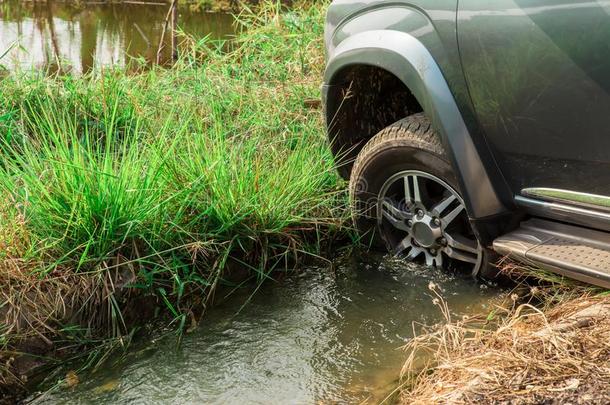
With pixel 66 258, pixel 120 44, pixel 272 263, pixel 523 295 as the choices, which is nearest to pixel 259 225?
pixel 272 263

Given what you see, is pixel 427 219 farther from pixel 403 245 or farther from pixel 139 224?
pixel 139 224

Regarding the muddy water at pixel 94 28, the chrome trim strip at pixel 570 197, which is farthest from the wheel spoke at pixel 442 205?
the muddy water at pixel 94 28

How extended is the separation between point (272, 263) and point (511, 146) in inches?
52.5

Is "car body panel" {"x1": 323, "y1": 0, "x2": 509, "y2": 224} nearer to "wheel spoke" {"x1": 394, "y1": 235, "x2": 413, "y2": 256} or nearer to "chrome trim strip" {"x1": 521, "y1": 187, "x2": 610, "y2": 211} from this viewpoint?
"chrome trim strip" {"x1": 521, "y1": 187, "x2": 610, "y2": 211}

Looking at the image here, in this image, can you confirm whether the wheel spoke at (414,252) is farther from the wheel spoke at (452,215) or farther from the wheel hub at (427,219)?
the wheel spoke at (452,215)

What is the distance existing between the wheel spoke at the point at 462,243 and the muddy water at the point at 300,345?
0.64 feet

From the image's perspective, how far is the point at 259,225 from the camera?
11.7 ft

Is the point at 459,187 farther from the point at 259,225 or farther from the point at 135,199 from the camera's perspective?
the point at 135,199

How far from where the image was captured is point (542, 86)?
2701 mm

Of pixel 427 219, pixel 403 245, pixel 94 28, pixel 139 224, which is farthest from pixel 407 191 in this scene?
pixel 94 28

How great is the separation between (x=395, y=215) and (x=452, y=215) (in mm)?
337

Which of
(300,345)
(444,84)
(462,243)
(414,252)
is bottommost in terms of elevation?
(300,345)

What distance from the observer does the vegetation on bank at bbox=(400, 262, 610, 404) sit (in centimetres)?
221

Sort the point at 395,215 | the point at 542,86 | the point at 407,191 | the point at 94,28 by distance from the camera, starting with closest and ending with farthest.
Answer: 1. the point at 542,86
2. the point at 407,191
3. the point at 395,215
4. the point at 94,28
